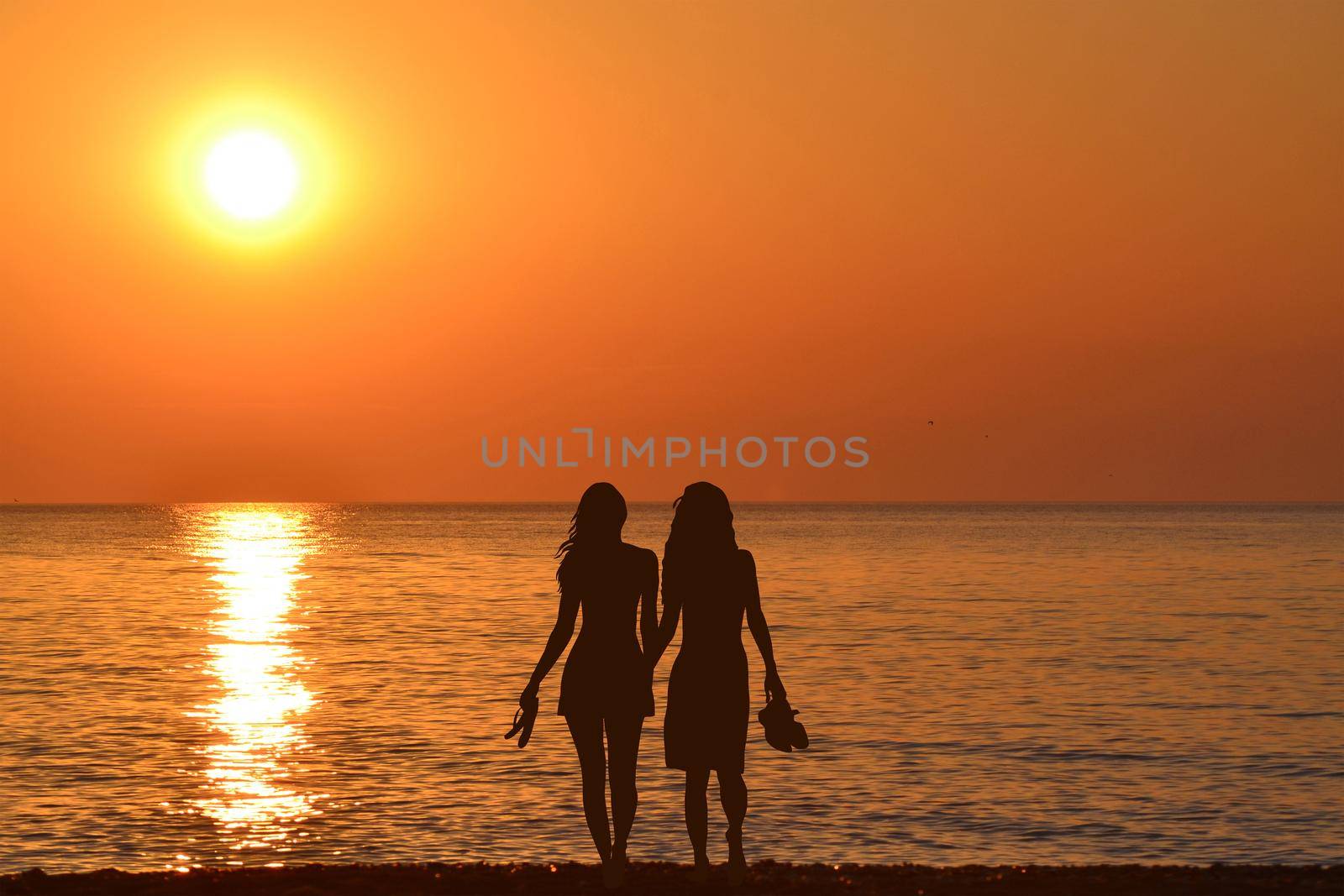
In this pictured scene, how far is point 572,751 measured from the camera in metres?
21.8

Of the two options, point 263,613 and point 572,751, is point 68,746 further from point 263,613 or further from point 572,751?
point 263,613

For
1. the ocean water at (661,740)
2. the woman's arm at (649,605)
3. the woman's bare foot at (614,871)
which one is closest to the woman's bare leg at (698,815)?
the woman's bare foot at (614,871)

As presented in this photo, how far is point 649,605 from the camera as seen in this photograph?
36.1 ft

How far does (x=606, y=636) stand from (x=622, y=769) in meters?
0.99

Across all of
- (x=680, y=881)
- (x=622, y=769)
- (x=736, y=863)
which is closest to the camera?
(x=736, y=863)

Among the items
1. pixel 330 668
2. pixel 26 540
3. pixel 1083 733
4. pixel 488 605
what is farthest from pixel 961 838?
pixel 26 540

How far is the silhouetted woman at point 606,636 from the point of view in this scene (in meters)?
10.9

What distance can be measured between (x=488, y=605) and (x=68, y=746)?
32.3 meters

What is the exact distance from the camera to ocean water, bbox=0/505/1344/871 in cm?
1634

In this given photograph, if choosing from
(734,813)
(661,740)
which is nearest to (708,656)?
(734,813)

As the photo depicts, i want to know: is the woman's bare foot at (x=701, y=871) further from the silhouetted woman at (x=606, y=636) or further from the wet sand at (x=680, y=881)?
the silhouetted woman at (x=606, y=636)

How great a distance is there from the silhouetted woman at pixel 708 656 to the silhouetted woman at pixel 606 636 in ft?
0.68

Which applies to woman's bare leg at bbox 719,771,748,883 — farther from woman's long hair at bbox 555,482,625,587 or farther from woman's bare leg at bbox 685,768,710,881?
woman's long hair at bbox 555,482,625,587

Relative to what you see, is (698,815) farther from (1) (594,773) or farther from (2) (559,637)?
(2) (559,637)
